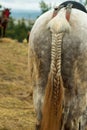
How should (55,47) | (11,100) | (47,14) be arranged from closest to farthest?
(55,47)
(47,14)
(11,100)

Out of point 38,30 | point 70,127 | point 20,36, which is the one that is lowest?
point 20,36

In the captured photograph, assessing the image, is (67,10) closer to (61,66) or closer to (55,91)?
(61,66)

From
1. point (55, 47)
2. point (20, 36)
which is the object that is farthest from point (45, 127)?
point (20, 36)

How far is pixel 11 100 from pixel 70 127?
15.5ft

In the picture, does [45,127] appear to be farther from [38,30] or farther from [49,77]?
[38,30]

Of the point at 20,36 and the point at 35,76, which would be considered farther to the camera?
the point at 20,36

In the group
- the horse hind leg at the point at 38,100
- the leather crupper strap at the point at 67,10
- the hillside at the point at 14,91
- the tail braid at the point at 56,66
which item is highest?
the leather crupper strap at the point at 67,10

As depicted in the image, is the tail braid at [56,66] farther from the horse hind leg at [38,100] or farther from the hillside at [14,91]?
the hillside at [14,91]

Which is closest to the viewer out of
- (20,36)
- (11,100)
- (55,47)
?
(55,47)

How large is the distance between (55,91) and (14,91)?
19.6 feet

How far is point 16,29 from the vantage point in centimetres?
4284

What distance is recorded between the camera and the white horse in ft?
12.4

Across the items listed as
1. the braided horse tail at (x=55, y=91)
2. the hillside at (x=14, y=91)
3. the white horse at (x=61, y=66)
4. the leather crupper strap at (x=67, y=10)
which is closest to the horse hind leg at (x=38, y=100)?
the white horse at (x=61, y=66)

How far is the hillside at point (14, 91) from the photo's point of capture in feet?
22.5
